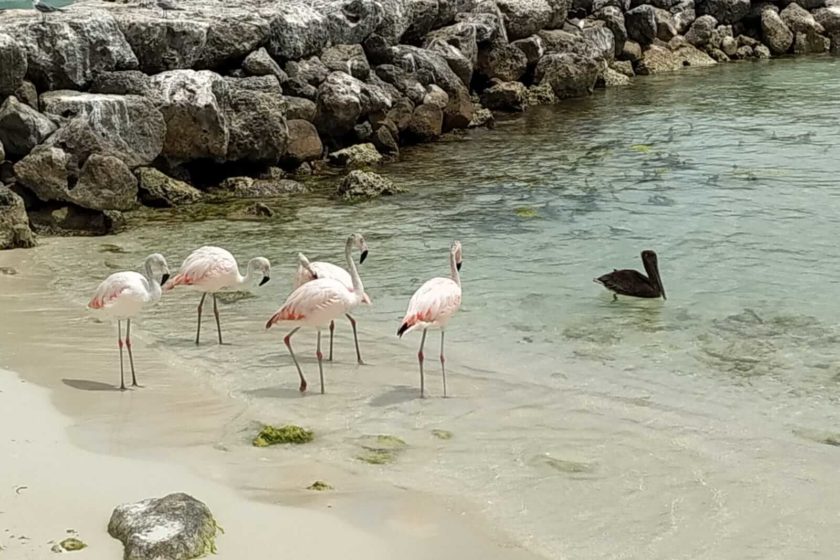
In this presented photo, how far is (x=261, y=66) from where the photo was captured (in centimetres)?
1928

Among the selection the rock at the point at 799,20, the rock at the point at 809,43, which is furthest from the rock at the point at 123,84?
the rock at the point at 799,20

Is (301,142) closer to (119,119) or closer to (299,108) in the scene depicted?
(299,108)

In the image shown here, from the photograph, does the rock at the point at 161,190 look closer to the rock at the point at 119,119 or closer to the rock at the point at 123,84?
the rock at the point at 119,119

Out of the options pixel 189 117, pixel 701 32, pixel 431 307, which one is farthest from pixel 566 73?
pixel 431 307

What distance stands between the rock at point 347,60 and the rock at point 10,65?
6337 millimetres

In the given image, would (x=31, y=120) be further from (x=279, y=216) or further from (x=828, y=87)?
(x=828, y=87)

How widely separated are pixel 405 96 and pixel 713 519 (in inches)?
633

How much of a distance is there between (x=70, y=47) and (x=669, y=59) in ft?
65.0

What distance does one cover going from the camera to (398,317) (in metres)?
10.8

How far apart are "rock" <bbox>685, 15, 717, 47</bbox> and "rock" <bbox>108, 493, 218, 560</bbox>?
30.0m

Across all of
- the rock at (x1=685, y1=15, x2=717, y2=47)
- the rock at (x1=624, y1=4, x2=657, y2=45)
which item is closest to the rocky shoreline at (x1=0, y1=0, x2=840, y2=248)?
the rock at (x1=624, y1=4, x2=657, y2=45)

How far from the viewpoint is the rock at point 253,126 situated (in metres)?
17.7

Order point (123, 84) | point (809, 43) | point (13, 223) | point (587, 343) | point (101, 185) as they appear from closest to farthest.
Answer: point (587, 343)
point (13, 223)
point (101, 185)
point (123, 84)
point (809, 43)

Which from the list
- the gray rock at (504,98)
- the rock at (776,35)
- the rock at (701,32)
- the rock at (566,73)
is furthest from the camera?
the rock at (776,35)
